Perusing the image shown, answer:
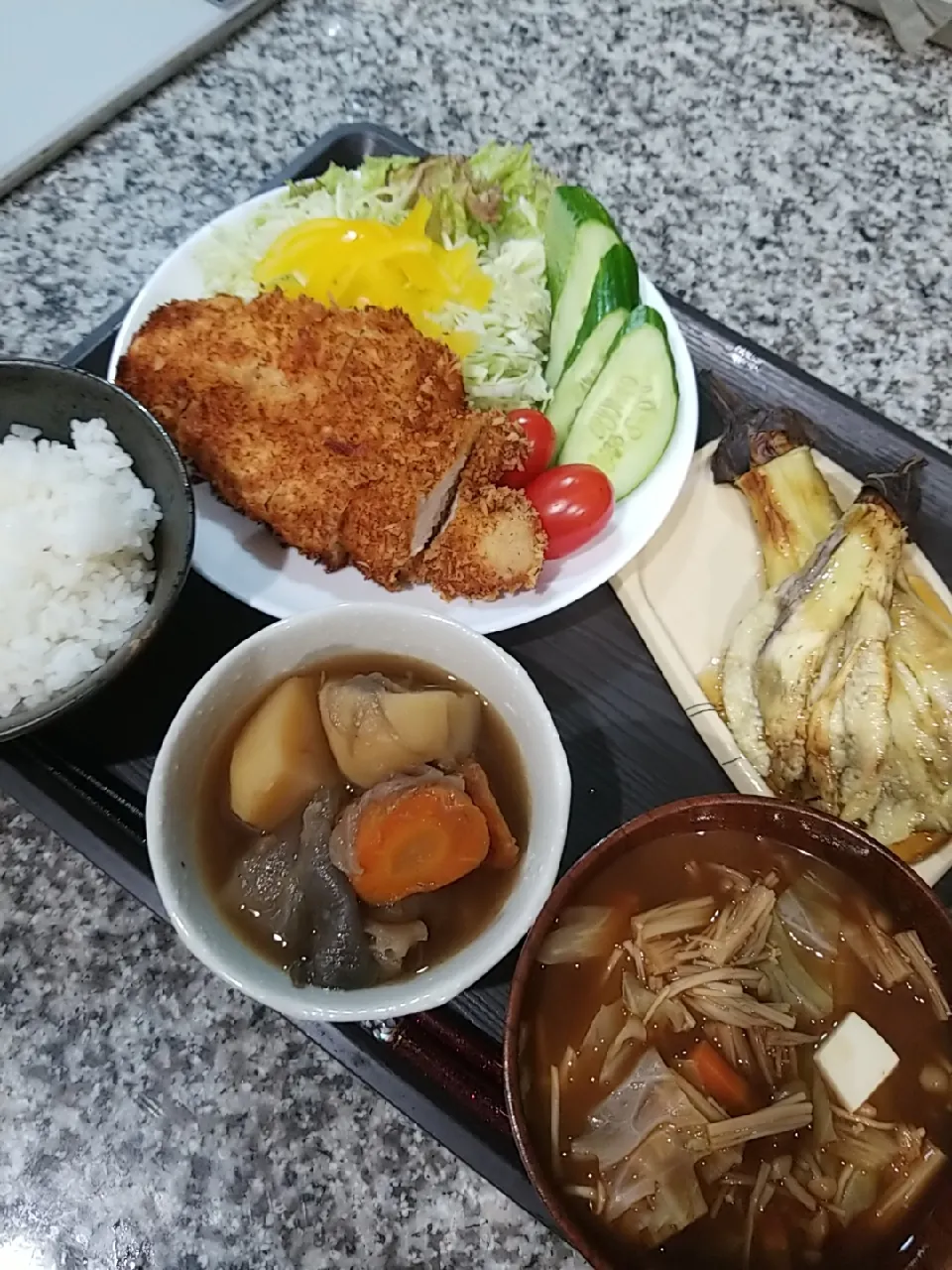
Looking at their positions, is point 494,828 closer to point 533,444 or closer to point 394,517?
point 394,517

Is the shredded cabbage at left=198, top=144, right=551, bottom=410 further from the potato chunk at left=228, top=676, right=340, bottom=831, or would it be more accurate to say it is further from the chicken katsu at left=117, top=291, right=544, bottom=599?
the potato chunk at left=228, top=676, right=340, bottom=831

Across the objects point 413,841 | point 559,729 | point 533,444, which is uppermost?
point 533,444

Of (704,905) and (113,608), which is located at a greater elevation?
(704,905)

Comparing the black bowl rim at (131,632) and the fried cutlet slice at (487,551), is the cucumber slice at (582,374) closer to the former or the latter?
the fried cutlet slice at (487,551)

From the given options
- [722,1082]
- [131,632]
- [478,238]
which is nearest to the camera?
[722,1082]

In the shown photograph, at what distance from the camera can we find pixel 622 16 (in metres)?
2.25

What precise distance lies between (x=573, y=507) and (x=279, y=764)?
0.56 meters

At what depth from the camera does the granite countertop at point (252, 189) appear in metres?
1.26

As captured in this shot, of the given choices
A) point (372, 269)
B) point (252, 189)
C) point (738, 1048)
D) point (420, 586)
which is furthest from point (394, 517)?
point (252, 189)

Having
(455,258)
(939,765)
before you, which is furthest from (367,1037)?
(455,258)

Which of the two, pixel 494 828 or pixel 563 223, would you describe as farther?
pixel 563 223

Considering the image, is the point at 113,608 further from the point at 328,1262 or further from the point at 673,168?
the point at 673,168

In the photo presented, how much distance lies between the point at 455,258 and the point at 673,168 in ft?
2.22

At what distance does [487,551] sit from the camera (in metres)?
1.40
